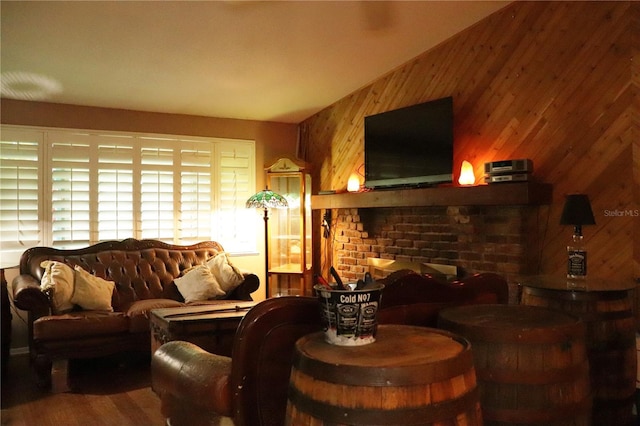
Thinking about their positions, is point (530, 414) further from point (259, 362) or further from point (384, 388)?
point (259, 362)

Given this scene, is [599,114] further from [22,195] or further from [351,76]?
[22,195]

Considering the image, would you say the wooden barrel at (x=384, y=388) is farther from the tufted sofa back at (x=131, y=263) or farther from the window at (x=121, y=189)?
the window at (x=121, y=189)

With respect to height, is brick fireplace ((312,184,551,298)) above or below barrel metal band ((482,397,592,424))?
above

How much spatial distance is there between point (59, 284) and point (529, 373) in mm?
3675

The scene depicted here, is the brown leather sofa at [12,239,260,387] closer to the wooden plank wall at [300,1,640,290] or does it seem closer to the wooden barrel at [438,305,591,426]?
the wooden plank wall at [300,1,640,290]

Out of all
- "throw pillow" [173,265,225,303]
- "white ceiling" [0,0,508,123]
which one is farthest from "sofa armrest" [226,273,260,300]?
"white ceiling" [0,0,508,123]

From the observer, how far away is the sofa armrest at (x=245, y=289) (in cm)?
506

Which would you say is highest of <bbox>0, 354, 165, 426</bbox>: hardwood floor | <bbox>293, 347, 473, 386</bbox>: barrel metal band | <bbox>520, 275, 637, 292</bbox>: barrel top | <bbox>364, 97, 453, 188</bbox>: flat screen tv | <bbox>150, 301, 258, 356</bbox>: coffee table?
<bbox>364, 97, 453, 188</bbox>: flat screen tv

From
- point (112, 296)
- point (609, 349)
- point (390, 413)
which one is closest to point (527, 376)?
point (390, 413)

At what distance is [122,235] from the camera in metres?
5.44

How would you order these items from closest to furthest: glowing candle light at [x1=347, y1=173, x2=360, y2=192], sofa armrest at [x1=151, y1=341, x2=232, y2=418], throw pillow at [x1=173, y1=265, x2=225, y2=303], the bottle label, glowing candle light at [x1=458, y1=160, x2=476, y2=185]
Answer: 1. sofa armrest at [x1=151, y1=341, x2=232, y2=418]
2. the bottle label
3. glowing candle light at [x1=458, y1=160, x2=476, y2=185]
4. throw pillow at [x1=173, y1=265, x2=225, y2=303]
5. glowing candle light at [x1=347, y1=173, x2=360, y2=192]

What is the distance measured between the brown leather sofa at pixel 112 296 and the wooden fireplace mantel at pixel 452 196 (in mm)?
1231

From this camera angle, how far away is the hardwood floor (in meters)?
3.30

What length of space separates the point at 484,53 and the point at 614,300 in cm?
249
